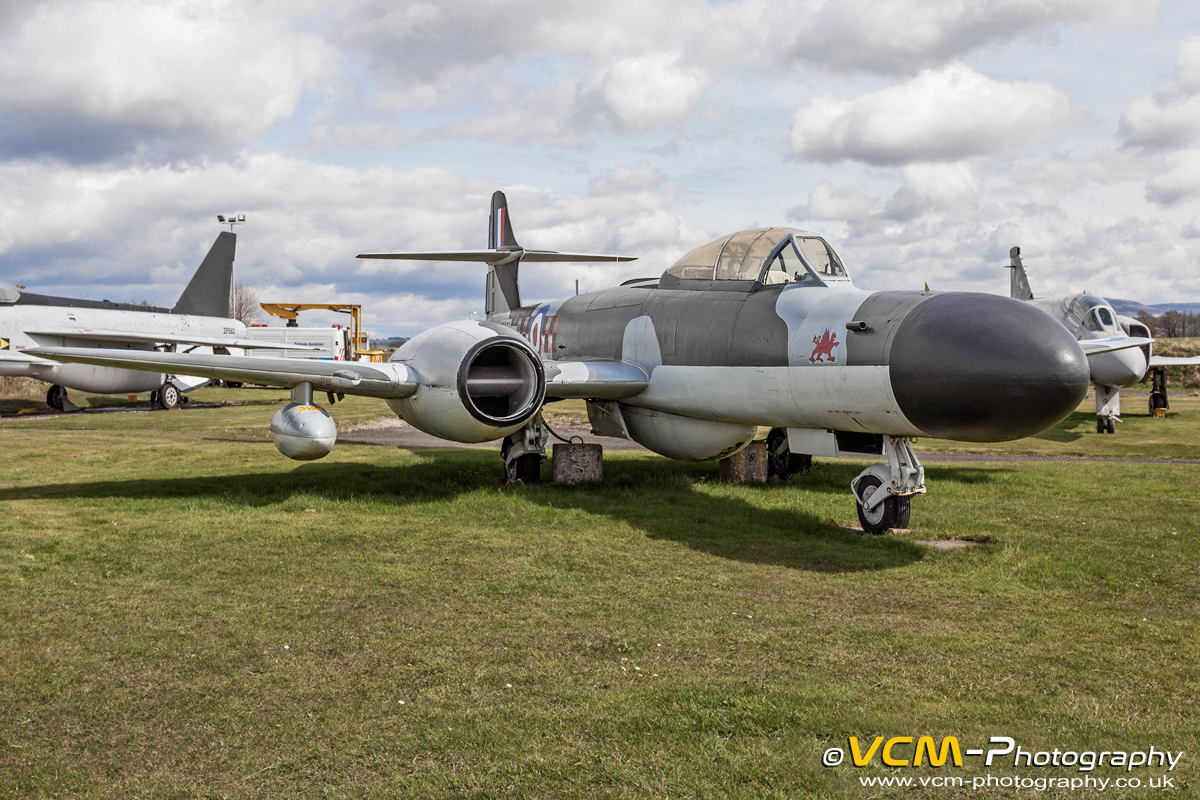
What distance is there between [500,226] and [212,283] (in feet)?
65.2

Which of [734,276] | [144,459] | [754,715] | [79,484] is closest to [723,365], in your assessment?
[734,276]

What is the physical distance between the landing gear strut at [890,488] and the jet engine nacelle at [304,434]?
5323mm

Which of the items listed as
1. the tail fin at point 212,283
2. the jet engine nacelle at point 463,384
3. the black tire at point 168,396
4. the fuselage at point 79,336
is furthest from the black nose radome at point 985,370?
the tail fin at point 212,283

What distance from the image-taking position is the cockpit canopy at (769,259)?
8.69m

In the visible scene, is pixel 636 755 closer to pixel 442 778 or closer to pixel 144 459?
pixel 442 778

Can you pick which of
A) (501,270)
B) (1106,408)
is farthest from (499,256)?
(1106,408)

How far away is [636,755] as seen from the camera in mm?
3551

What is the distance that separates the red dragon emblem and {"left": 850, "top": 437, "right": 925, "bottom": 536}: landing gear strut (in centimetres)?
92

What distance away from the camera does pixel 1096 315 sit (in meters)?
21.7

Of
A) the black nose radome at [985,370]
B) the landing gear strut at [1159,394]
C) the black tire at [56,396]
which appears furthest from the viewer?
the black tire at [56,396]

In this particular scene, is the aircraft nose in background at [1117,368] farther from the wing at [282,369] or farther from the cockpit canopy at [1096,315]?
the wing at [282,369]

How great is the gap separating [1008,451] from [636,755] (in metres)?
15.8

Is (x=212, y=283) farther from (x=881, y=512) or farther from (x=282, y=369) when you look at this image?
(x=881, y=512)

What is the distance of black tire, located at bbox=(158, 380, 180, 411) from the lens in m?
26.8
